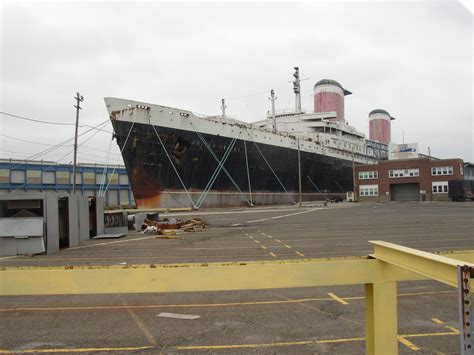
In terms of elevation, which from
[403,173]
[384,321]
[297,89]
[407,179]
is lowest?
[384,321]

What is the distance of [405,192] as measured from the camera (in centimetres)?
6588

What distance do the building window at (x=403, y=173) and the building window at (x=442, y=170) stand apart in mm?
2298

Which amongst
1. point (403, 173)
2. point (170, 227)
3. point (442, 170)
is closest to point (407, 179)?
point (403, 173)

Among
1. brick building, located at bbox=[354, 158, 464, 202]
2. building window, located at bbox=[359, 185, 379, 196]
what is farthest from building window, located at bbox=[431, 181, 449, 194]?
building window, located at bbox=[359, 185, 379, 196]

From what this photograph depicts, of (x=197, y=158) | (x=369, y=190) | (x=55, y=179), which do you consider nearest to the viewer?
(x=197, y=158)

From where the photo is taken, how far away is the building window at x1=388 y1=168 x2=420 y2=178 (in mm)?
63681

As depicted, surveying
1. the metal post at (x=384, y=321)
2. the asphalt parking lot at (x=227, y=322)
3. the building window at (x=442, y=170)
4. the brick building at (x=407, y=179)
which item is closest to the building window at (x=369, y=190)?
the brick building at (x=407, y=179)

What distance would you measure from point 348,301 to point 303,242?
787cm

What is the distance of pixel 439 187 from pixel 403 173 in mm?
5678

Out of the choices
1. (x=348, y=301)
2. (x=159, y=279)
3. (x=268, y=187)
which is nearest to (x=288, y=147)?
(x=268, y=187)

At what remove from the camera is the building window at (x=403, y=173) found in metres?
63.7

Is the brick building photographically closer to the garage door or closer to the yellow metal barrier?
the garage door

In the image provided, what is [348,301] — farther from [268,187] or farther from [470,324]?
[268,187]

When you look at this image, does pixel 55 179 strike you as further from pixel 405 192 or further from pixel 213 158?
pixel 405 192
